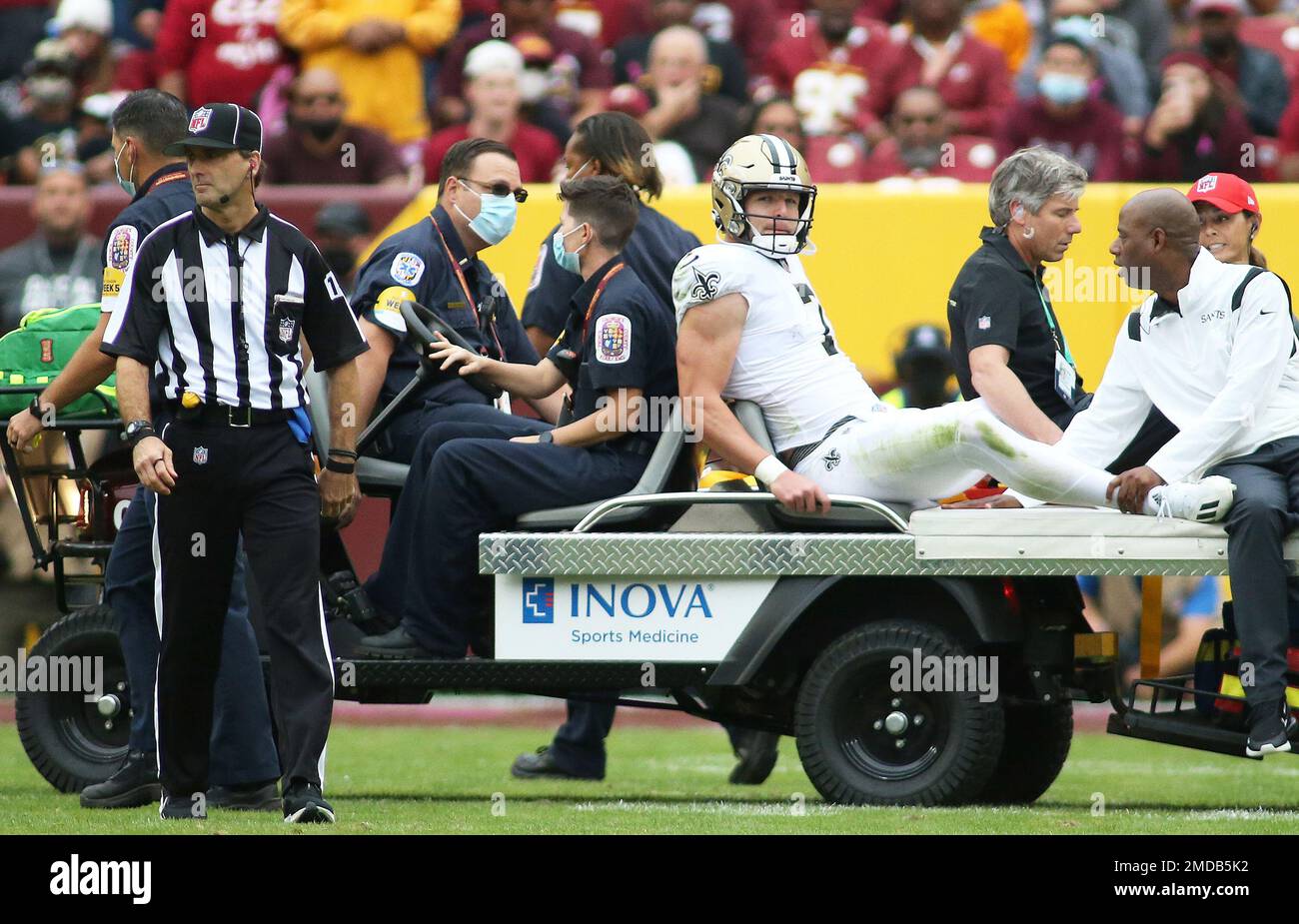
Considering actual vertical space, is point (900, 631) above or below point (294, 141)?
below

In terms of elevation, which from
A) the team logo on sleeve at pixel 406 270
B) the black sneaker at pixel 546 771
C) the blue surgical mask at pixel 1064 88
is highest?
the blue surgical mask at pixel 1064 88

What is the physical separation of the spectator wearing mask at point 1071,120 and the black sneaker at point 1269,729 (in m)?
5.34

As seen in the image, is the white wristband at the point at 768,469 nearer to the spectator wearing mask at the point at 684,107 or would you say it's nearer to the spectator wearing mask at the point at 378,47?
the spectator wearing mask at the point at 684,107

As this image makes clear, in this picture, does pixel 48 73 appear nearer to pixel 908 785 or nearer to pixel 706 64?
pixel 706 64

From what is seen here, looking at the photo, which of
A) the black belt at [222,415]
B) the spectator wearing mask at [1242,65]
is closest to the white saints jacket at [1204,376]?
the black belt at [222,415]

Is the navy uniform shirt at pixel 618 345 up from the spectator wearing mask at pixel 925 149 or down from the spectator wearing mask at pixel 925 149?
down

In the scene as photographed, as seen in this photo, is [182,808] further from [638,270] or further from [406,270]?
[638,270]

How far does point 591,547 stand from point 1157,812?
1958mm

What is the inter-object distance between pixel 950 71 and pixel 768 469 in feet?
19.1

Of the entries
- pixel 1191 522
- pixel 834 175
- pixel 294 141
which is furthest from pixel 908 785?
pixel 294 141

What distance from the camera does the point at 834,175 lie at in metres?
11.0

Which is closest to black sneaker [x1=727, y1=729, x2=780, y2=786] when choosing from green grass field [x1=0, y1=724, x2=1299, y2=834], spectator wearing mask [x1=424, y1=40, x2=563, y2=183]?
green grass field [x1=0, y1=724, x2=1299, y2=834]

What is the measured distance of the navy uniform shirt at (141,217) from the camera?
652cm
